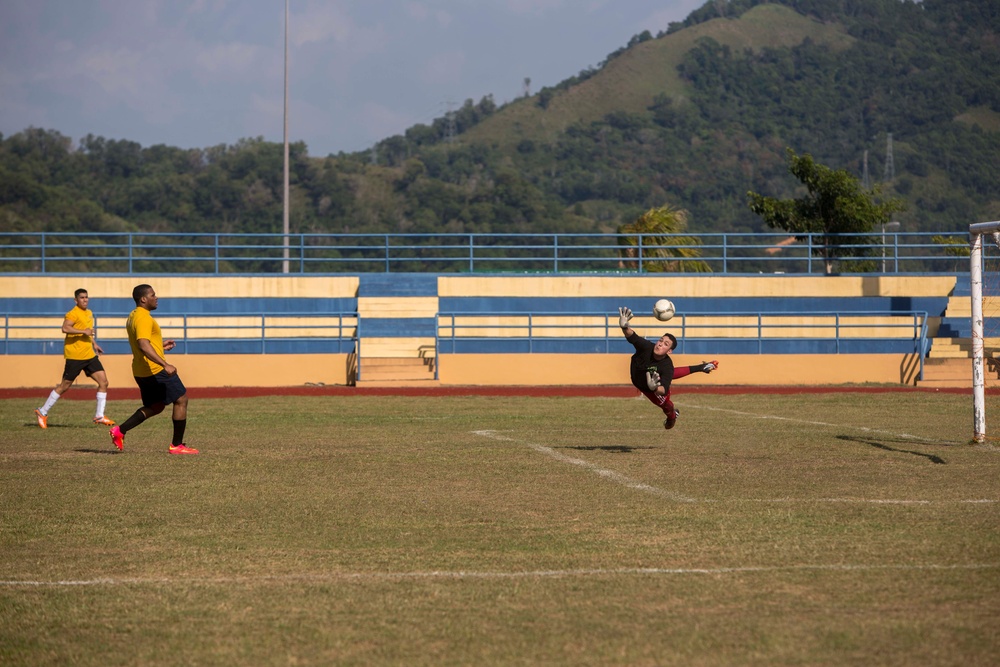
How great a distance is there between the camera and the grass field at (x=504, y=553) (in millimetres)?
5426

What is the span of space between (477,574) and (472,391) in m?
20.0

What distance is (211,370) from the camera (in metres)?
29.0

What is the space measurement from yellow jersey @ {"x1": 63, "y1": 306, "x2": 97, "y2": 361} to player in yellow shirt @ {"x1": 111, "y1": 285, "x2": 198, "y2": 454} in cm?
394

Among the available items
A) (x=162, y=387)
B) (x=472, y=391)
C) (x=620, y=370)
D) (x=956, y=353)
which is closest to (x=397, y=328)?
(x=472, y=391)

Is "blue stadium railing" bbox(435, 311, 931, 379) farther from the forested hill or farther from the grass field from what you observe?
the forested hill

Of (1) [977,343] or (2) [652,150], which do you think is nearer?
(1) [977,343]

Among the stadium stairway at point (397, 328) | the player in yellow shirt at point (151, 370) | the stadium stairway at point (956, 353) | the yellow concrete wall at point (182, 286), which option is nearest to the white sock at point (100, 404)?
the player in yellow shirt at point (151, 370)

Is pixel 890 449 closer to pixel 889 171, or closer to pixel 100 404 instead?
pixel 100 404

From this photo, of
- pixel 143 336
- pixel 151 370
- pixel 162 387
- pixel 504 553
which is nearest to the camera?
pixel 504 553

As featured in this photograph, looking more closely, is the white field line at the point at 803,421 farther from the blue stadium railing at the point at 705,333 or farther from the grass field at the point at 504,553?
the blue stadium railing at the point at 705,333

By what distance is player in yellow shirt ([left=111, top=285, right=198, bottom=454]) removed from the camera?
484 inches

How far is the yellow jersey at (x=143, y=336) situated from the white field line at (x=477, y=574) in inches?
230

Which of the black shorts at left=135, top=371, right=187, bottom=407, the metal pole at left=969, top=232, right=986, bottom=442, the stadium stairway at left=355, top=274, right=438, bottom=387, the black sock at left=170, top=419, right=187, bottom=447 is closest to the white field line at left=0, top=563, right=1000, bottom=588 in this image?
the black shorts at left=135, top=371, right=187, bottom=407

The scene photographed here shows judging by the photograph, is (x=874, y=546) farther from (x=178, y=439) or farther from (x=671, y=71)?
(x=671, y=71)
